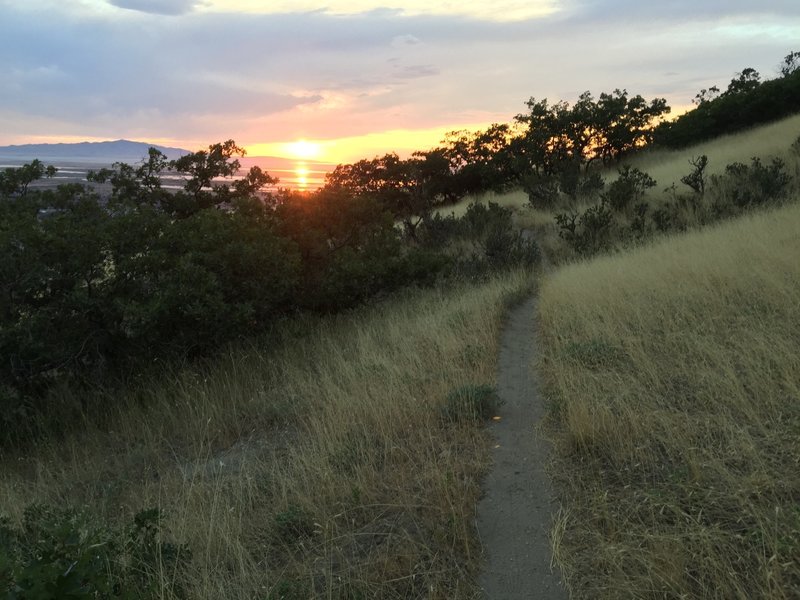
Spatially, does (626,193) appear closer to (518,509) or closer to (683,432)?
(683,432)

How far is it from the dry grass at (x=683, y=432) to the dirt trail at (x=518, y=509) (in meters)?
0.14

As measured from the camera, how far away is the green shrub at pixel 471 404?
4573 millimetres

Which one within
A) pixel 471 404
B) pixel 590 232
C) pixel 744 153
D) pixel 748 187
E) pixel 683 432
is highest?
pixel 744 153

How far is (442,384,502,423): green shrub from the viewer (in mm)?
4573

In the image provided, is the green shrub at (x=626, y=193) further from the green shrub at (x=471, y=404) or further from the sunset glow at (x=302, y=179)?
the green shrub at (x=471, y=404)

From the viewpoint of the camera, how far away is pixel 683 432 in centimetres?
351

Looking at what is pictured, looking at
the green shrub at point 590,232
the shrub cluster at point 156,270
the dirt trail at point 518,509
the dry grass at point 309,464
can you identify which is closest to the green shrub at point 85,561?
the dry grass at point 309,464

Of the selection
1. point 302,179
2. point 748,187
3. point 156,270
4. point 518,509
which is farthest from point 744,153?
point 518,509

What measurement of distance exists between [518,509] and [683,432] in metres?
1.24

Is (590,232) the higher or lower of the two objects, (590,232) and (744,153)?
A: the lower

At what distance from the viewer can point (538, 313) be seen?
798 centimetres

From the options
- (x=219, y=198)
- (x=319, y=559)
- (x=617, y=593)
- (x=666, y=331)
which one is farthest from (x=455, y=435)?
(x=219, y=198)

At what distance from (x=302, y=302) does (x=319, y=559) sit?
23.1 feet

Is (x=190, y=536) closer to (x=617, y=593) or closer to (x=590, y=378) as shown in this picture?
(x=617, y=593)
